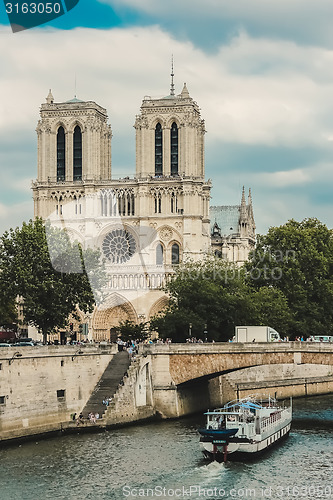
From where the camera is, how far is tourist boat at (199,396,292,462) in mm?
50062

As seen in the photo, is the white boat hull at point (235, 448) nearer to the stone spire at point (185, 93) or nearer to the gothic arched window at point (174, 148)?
the gothic arched window at point (174, 148)

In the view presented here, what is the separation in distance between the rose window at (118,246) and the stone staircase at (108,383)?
60634mm

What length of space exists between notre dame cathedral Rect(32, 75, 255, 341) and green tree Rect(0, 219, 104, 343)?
164 ft

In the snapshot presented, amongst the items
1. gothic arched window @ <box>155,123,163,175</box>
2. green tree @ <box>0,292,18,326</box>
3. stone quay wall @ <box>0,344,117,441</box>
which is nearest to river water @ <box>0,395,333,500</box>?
stone quay wall @ <box>0,344,117,441</box>

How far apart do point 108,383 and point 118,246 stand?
65.0m

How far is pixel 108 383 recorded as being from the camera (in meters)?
62.2

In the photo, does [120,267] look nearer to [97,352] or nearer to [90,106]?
[90,106]

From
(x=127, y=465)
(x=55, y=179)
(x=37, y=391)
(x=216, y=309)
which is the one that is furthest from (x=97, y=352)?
(x=55, y=179)

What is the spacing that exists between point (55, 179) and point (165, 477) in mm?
87538

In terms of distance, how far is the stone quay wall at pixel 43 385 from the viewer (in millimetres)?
54906

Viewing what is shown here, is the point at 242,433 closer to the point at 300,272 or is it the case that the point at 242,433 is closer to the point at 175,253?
the point at 300,272

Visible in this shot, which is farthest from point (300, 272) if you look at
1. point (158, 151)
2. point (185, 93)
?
point (185, 93)

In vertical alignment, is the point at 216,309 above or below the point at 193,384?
above

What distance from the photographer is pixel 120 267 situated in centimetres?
12406
